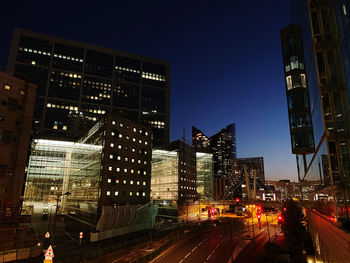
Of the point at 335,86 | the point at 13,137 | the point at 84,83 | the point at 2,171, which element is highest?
the point at 84,83

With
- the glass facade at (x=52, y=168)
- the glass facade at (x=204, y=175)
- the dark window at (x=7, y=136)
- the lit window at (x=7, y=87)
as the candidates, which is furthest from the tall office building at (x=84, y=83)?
the dark window at (x=7, y=136)

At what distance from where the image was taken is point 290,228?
43000 mm

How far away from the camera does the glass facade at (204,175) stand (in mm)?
117188

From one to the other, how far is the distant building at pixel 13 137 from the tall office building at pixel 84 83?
7257 centimetres

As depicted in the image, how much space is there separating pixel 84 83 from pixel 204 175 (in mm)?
82921

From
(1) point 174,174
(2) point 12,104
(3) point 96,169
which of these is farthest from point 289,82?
(1) point 174,174

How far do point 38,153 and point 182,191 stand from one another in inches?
2276

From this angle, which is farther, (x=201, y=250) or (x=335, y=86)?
(x=201, y=250)

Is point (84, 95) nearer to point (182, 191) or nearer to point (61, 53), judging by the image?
point (61, 53)

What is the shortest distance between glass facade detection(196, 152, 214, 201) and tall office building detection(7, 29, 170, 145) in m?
31.0

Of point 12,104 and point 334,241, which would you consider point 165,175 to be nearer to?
point 12,104

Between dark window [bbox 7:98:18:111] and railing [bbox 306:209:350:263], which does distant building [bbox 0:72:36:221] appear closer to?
dark window [bbox 7:98:18:111]

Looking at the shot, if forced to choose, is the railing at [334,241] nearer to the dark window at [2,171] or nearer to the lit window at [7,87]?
the dark window at [2,171]

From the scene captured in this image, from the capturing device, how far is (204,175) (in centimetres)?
11938
